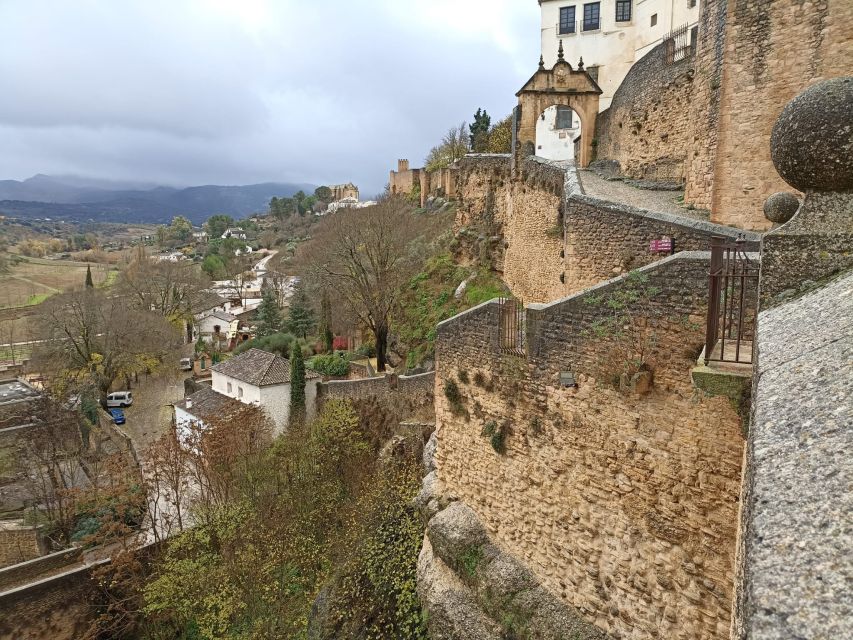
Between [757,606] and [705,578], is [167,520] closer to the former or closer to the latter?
[705,578]

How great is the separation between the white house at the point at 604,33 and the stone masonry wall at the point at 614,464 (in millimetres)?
28452

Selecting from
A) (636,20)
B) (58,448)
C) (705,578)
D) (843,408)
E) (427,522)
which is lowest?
(58,448)

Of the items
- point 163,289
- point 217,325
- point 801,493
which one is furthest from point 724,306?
point 217,325

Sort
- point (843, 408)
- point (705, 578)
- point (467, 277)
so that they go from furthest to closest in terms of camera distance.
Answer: point (467, 277), point (705, 578), point (843, 408)

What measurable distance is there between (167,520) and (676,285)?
16.8 meters

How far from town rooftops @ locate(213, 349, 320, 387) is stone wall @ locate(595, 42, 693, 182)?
15171 millimetres

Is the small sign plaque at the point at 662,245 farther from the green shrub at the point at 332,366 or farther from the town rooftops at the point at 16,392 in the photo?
the town rooftops at the point at 16,392

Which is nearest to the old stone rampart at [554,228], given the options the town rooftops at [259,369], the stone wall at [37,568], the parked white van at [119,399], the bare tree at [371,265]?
the bare tree at [371,265]

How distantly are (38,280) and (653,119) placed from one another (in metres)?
82.8

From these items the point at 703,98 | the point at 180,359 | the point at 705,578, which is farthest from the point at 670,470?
the point at 180,359

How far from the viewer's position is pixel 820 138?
11.2 ft

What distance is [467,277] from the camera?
83.0ft

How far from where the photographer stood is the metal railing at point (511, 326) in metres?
7.06

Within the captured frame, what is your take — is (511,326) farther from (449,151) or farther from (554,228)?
(449,151)
